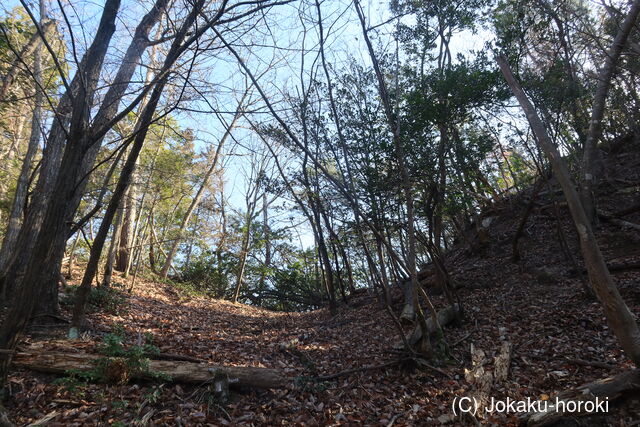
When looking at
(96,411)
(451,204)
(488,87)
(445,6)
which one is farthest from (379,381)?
(445,6)

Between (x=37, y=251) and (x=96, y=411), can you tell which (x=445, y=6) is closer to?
(x=37, y=251)

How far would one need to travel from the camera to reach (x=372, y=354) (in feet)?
18.3

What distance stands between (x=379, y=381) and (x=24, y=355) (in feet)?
14.1

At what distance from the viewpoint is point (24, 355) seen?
361 cm

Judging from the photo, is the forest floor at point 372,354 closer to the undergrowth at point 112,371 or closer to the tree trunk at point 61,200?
the undergrowth at point 112,371

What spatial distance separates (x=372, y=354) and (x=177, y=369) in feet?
10.3

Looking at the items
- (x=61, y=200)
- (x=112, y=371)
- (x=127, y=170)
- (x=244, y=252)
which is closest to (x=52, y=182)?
(x=127, y=170)

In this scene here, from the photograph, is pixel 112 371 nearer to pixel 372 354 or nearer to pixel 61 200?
pixel 61 200

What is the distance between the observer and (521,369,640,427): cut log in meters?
3.00

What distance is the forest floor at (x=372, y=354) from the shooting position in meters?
3.24

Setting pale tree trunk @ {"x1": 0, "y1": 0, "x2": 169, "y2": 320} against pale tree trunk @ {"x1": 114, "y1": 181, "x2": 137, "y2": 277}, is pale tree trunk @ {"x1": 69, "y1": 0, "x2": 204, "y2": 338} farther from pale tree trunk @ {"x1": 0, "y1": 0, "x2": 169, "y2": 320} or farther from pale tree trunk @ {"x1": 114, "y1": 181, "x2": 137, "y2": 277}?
pale tree trunk @ {"x1": 114, "y1": 181, "x2": 137, "y2": 277}

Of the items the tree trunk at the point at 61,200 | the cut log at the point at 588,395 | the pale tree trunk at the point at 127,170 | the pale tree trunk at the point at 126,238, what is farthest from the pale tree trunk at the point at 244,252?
the cut log at the point at 588,395

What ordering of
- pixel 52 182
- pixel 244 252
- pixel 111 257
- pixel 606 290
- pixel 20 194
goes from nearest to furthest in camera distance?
pixel 606 290
pixel 52 182
pixel 20 194
pixel 111 257
pixel 244 252

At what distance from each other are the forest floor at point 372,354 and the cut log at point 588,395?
0.37ft
